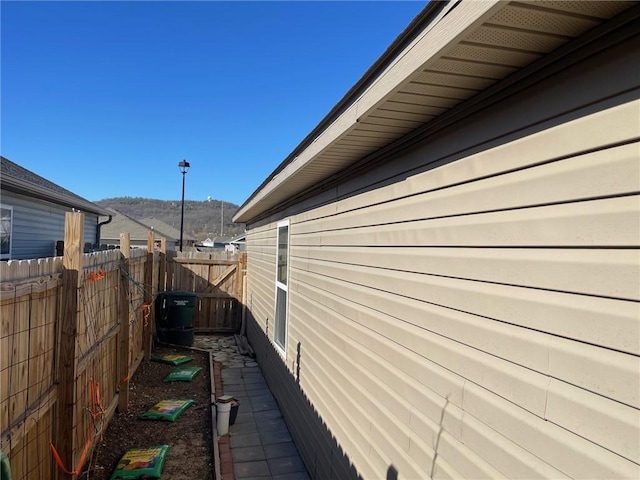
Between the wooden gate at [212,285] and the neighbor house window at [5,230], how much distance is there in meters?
3.96

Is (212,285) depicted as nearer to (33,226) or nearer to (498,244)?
(33,226)

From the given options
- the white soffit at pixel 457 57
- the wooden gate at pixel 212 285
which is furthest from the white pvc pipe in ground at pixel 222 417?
the wooden gate at pixel 212 285

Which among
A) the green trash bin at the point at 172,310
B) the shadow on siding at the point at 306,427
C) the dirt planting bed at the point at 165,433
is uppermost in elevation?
the green trash bin at the point at 172,310

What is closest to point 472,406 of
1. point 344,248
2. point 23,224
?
point 344,248

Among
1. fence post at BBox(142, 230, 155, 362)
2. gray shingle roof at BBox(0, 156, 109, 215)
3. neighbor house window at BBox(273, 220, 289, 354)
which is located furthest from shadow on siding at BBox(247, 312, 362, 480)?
gray shingle roof at BBox(0, 156, 109, 215)

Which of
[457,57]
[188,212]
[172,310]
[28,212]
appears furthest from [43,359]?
[188,212]

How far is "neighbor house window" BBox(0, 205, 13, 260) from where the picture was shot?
409 inches

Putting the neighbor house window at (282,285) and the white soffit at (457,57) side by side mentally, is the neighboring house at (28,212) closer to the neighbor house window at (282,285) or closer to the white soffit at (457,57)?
the neighbor house window at (282,285)

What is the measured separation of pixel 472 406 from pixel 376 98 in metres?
1.51

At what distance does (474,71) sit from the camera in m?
1.74

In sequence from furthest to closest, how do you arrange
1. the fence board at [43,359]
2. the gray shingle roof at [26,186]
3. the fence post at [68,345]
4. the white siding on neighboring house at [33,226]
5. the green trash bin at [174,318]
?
the white siding on neighboring house at [33,226]
the gray shingle roof at [26,186]
the green trash bin at [174,318]
the fence post at [68,345]
the fence board at [43,359]

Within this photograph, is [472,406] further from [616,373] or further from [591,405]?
[616,373]

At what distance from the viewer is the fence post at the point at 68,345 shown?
303 cm

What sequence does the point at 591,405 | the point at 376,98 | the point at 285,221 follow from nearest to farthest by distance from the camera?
the point at 591,405 < the point at 376,98 < the point at 285,221
